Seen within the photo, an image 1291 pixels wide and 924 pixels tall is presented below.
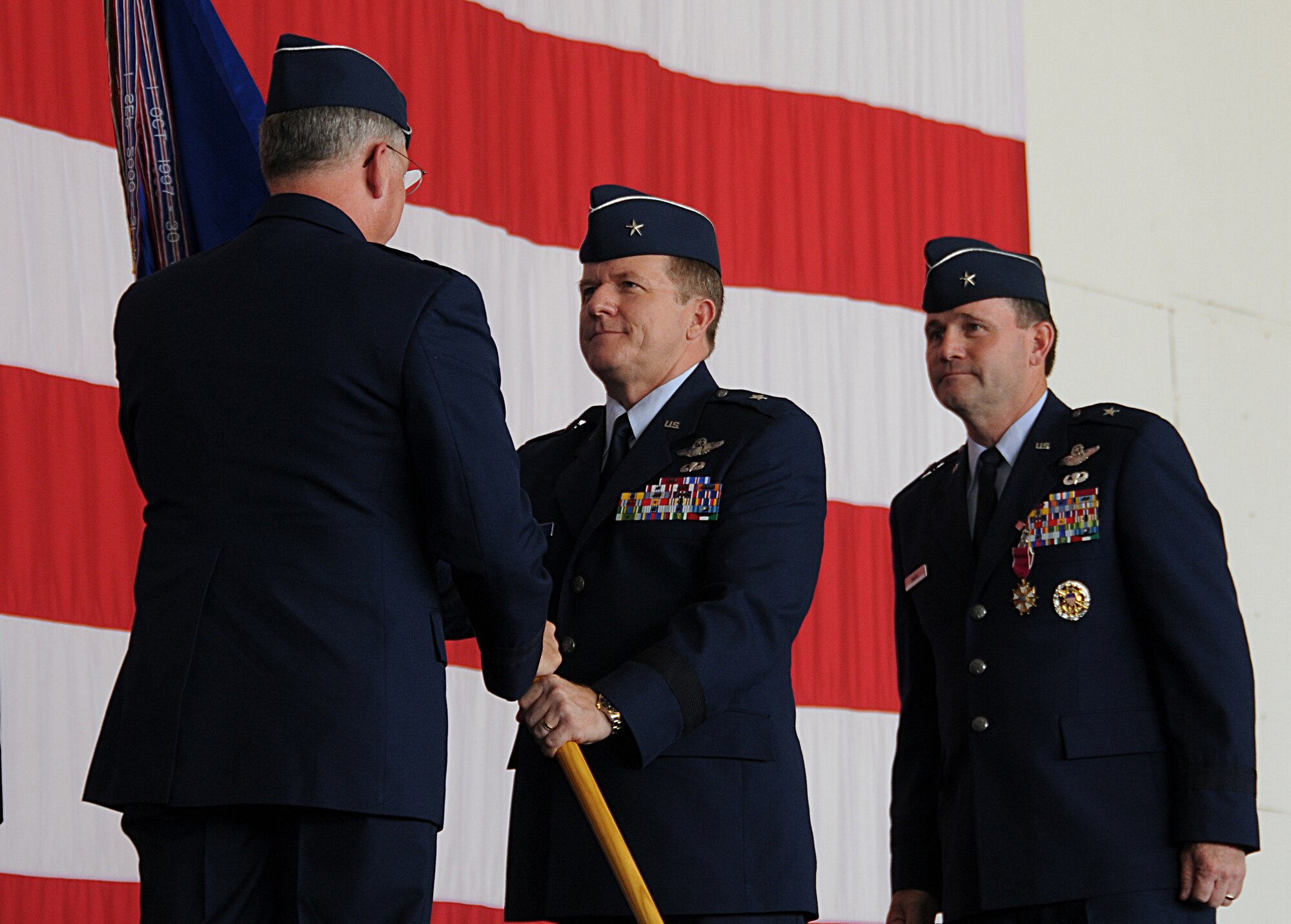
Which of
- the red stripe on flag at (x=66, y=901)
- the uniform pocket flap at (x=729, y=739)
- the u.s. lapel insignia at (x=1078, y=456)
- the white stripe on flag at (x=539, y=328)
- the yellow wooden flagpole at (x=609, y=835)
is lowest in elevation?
the red stripe on flag at (x=66, y=901)

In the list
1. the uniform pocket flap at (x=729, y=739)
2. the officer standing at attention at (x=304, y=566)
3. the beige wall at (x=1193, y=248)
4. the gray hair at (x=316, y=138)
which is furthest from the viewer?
the beige wall at (x=1193, y=248)

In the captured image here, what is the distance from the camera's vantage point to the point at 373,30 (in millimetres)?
3941

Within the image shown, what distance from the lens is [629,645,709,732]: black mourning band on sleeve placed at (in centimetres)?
216

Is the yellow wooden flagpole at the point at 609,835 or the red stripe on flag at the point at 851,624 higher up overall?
the red stripe on flag at the point at 851,624

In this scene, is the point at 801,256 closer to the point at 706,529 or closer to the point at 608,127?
the point at 608,127

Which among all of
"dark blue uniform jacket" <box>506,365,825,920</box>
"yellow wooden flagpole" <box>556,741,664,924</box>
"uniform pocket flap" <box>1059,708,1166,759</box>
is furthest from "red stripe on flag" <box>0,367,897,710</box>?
"uniform pocket flap" <box>1059,708,1166,759</box>

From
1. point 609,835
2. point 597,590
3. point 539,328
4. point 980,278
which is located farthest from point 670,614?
point 539,328

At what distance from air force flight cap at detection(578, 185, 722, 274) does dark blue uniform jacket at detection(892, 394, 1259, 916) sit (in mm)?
659

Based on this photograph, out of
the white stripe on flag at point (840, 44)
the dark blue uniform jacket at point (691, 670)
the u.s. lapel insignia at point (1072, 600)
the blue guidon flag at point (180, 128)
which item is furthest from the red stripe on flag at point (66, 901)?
the white stripe on flag at point (840, 44)

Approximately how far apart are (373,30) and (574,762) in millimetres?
2368

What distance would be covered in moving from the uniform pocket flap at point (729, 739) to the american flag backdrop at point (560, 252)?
1.60 m

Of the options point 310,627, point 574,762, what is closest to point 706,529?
point 574,762

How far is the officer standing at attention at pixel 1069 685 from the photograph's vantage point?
94.8 inches

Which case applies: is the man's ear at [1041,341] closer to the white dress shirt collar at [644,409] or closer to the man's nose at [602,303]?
the white dress shirt collar at [644,409]
